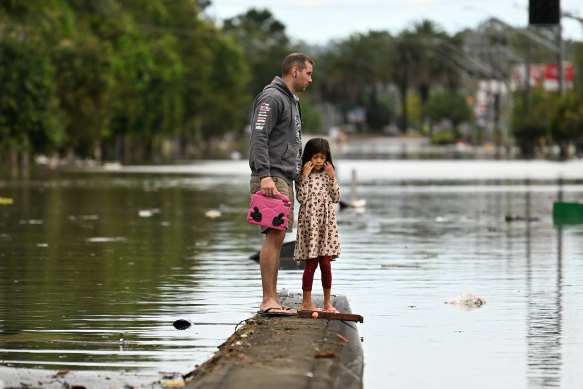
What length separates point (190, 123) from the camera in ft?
362

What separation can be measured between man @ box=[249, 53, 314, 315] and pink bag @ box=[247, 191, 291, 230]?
0.07 meters

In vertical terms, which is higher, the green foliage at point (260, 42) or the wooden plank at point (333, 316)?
the green foliage at point (260, 42)

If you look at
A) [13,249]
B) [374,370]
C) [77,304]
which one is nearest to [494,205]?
[13,249]

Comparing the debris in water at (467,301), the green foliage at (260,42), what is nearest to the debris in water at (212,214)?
the debris in water at (467,301)

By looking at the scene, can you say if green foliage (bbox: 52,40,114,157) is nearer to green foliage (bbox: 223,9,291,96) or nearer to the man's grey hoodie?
the man's grey hoodie

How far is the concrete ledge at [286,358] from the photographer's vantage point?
26.9 feet

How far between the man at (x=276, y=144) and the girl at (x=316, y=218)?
0.11 metres

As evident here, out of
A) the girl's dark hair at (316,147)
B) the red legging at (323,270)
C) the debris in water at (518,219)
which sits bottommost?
the debris in water at (518,219)

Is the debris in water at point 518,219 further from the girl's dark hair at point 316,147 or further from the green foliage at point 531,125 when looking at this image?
the green foliage at point 531,125

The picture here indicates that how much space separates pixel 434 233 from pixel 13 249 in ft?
22.9

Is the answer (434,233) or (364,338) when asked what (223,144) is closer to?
(434,233)

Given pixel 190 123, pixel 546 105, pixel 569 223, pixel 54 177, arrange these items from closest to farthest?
1. pixel 569 223
2. pixel 54 177
3. pixel 546 105
4. pixel 190 123

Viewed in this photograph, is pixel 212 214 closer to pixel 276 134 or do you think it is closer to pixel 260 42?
pixel 276 134

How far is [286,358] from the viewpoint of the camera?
8.98 m
